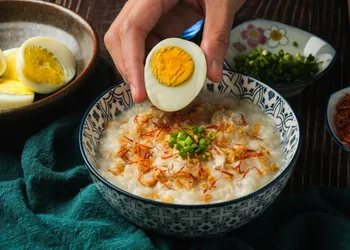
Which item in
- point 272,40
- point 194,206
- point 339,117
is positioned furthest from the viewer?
point 272,40

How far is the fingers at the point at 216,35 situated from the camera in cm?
185

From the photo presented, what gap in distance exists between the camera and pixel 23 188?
1904 millimetres

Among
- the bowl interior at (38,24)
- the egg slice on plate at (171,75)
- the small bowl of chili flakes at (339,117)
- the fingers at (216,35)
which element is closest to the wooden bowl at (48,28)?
the bowl interior at (38,24)

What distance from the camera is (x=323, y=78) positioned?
243 cm

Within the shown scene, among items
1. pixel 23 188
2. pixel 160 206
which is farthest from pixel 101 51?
pixel 160 206

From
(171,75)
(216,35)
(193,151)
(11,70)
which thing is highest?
(216,35)

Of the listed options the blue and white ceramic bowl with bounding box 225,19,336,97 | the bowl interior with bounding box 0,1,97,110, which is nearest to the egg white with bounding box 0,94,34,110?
the bowl interior with bounding box 0,1,97,110

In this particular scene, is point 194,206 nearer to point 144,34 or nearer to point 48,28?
point 144,34

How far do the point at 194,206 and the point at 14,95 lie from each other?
1186mm

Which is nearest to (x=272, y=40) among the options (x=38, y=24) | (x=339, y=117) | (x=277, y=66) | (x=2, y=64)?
(x=277, y=66)

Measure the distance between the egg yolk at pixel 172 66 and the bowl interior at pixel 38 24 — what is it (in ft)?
2.75

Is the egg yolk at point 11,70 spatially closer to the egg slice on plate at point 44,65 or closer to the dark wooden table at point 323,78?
the egg slice on plate at point 44,65

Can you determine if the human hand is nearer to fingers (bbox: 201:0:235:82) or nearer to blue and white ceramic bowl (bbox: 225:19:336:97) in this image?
fingers (bbox: 201:0:235:82)

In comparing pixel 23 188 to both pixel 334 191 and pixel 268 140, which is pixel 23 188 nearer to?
pixel 268 140
